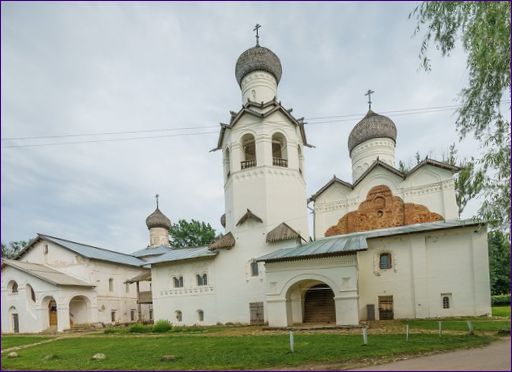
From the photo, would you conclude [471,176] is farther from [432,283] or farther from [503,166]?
[432,283]

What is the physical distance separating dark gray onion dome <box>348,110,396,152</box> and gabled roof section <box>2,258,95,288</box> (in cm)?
2184

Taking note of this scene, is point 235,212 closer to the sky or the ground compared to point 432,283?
closer to the sky

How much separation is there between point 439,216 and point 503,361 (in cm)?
1320

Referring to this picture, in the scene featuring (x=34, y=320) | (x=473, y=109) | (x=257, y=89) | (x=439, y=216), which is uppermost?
(x=257, y=89)

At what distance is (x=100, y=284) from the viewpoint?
93.3 ft

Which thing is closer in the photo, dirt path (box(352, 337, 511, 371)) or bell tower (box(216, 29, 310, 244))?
dirt path (box(352, 337, 511, 371))

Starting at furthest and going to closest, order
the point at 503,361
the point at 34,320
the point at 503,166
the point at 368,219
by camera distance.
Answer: the point at 34,320 → the point at 368,219 → the point at 503,166 → the point at 503,361

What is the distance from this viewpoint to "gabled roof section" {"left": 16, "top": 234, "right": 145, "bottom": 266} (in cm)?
2836

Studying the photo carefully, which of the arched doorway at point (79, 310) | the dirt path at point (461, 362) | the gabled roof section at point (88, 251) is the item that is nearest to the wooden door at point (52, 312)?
the arched doorway at point (79, 310)

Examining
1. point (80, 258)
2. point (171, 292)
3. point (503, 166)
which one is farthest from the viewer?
point (80, 258)

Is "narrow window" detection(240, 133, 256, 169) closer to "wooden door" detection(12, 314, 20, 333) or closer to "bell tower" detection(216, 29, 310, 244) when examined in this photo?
"bell tower" detection(216, 29, 310, 244)

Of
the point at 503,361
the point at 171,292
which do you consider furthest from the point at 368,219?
the point at 503,361

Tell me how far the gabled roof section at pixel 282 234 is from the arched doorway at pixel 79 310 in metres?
15.1

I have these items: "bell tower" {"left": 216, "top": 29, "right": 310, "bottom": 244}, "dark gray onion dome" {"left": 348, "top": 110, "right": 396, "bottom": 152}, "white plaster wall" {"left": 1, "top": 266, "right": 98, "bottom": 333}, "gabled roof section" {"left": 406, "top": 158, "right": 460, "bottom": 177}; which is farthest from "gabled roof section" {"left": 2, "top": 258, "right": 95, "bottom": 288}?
"gabled roof section" {"left": 406, "top": 158, "right": 460, "bottom": 177}
